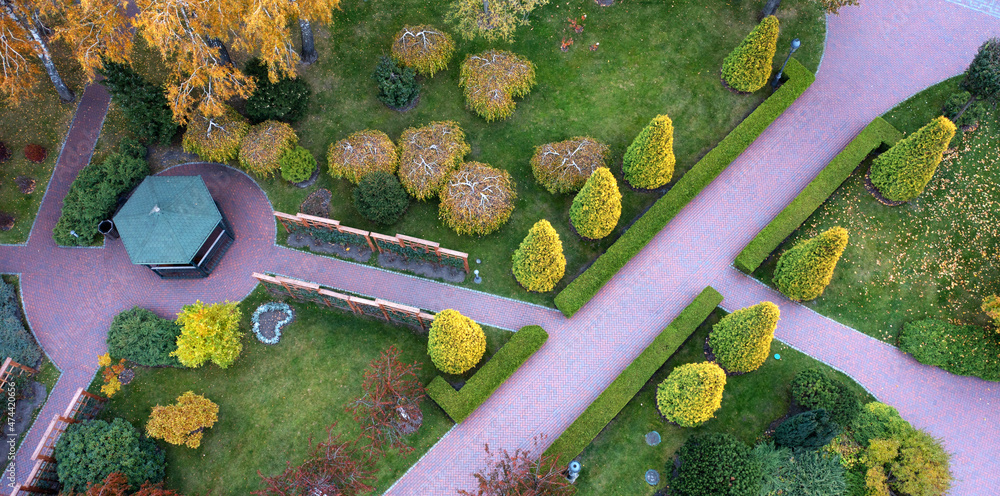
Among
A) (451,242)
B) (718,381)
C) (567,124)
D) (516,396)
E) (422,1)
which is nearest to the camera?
(718,381)

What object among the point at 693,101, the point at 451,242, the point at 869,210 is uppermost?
the point at 693,101

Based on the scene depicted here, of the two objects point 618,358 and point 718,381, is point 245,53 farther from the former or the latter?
point 718,381

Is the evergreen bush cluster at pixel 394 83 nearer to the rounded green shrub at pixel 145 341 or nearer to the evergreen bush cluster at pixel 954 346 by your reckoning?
the rounded green shrub at pixel 145 341

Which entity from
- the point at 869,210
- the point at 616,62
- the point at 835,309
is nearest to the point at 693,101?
the point at 616,62

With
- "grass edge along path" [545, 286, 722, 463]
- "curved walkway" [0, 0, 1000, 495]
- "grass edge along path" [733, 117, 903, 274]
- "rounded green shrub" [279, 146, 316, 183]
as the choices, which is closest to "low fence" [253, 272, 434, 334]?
"curved walkway" [0, 0, 1000, 495]

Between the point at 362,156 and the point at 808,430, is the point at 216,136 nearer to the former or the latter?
the point at 362,156

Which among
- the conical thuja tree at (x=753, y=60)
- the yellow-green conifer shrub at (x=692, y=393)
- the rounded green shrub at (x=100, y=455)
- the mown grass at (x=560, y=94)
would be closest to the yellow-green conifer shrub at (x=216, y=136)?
the mown grass at (x=560, y=94)
